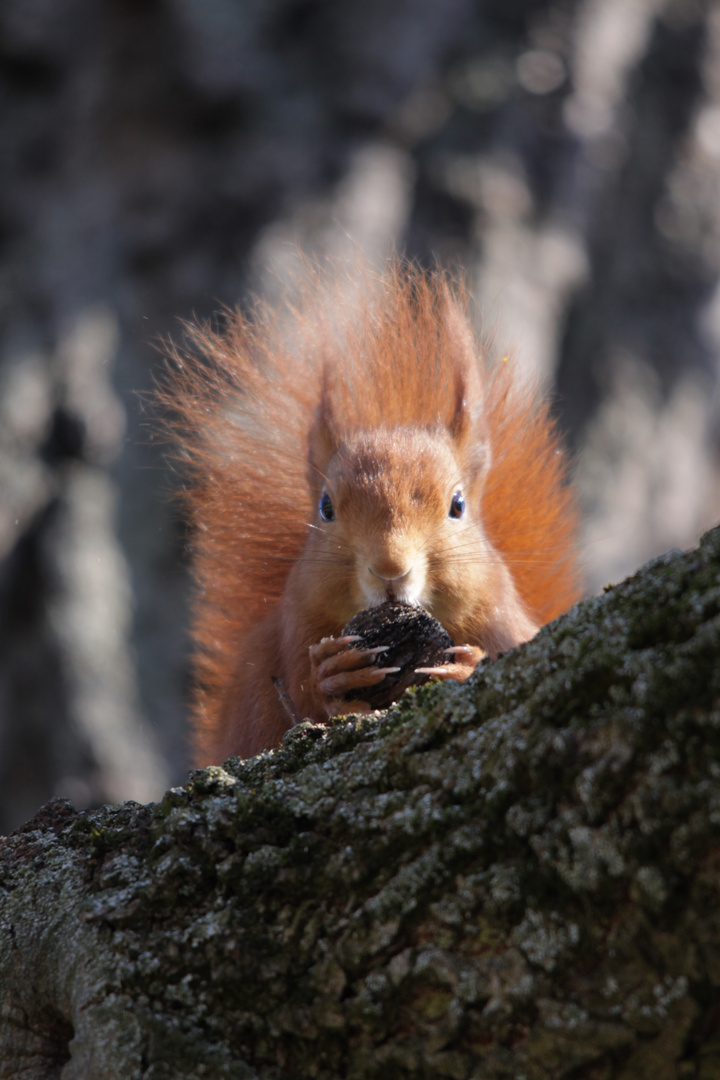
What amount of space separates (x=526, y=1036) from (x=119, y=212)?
305 cm

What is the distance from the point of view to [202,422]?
154cm

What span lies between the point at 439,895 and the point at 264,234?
8.65 feet

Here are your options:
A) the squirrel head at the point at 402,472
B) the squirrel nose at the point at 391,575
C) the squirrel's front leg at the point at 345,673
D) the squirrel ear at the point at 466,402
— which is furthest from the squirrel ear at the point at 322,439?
the squirrel's front leg at the point at 345,673

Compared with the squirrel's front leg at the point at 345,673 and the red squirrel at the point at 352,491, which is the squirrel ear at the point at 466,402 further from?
the squirrel's front leg at the point at 345,673

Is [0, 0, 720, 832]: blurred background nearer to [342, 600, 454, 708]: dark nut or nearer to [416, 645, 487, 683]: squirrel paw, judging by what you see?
[416, 645, 487, 683]: squirrel paw

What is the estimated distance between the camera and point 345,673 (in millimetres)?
1029

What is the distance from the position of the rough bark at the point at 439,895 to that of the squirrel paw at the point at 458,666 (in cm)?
23

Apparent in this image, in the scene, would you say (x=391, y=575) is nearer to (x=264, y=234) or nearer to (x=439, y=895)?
(x=439, y=895)

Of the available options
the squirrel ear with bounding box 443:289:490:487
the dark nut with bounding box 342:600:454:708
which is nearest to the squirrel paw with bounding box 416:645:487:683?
the dark nut with bounding box 342:600:454:708

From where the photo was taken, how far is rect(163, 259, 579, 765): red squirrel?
1.27m

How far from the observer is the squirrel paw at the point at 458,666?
0.97 meters

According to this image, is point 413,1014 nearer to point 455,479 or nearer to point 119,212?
point 455,479

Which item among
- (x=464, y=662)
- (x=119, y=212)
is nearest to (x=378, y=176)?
(x=119, y=212)

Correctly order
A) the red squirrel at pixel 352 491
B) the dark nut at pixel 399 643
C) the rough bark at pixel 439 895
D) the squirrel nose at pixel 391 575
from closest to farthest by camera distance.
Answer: the rough bark at pixel 439 895 → the dark nut at pixel 399 643 → the squirrel nose at pixel 391 575 → the red squirrel at pixel 352 491
